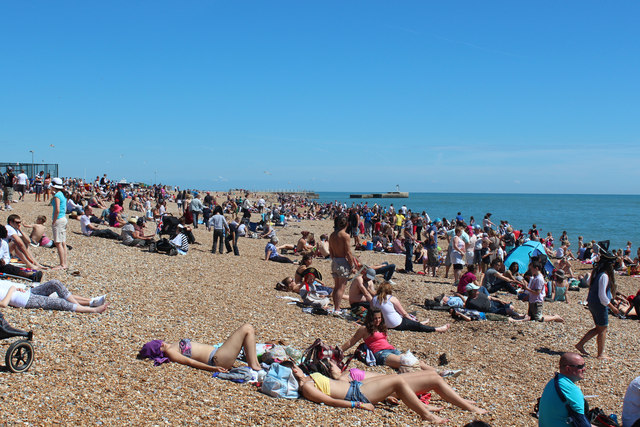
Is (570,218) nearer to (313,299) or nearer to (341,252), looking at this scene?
(313,299)

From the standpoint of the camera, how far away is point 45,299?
6.61 m

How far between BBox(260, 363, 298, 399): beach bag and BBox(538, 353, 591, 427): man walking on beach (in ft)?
7.42

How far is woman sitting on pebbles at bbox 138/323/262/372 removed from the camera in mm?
5391

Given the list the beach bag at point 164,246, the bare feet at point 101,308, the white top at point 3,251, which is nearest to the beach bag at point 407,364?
the bare feet at point 101,308

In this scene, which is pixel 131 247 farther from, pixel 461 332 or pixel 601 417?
pixel 601 417

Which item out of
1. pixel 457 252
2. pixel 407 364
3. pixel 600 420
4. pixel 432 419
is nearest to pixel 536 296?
pixel 457 252

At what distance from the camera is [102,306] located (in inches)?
273

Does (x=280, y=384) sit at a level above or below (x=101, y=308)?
below

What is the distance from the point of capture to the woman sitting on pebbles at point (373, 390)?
482 centimetres

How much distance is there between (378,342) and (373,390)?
158 cm

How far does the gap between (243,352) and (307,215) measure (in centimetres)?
3483

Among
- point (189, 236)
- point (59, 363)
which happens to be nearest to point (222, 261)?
point (189, 236)

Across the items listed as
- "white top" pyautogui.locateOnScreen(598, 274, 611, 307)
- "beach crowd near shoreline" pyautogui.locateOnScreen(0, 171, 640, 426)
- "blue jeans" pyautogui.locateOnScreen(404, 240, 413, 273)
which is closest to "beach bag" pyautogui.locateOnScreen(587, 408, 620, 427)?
"beach crowd near shoreline" pyautogui.locateOnScreen(0, 171, 640, 426)

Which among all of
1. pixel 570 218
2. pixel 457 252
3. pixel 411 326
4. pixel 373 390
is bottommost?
pixel 570 218
